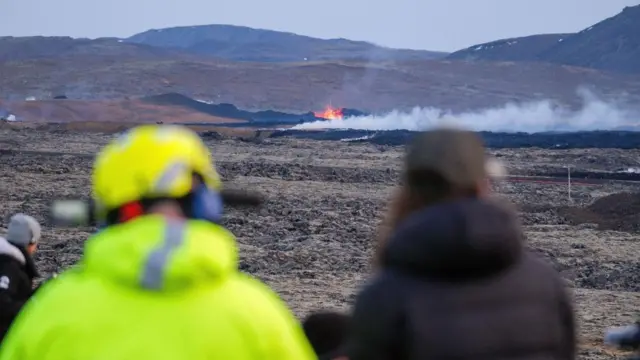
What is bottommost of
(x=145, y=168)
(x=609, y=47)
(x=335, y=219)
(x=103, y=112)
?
(x=335, y=219)

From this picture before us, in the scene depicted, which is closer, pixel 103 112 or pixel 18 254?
pixel 18 254

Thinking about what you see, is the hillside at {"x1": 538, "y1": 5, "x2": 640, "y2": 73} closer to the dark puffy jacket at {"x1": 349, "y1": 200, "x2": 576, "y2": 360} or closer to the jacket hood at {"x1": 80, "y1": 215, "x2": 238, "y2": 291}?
the dark puffy jacket at {"x1": 349, "y1": 200, "x2": 576, "y2": 360}

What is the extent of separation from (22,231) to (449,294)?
2.84 meters

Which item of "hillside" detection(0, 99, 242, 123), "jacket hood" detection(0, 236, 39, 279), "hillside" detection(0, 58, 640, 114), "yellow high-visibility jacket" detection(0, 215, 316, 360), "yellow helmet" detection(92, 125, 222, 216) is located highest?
"hillside" detection(0, 58, 640, 114)

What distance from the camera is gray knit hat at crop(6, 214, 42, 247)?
507 centimetres

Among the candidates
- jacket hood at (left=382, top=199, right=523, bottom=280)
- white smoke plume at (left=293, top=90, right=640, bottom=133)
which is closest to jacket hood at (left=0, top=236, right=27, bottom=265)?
jacket hood at (left=382, top=199, right=523, bottom=280)

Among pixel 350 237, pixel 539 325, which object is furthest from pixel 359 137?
pixel 539 325

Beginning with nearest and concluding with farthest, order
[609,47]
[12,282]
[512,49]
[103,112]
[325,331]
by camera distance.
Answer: [325,331]
[12,282]
[103,112]
[609,47]
[512,49]

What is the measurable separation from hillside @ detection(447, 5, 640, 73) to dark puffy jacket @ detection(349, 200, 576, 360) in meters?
137

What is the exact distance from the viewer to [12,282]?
16.2ft

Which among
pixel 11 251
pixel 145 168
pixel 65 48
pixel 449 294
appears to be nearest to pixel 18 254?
pixel 11 251

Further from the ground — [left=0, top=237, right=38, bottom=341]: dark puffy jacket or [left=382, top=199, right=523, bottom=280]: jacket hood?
[left=382, top=199, right=523, bottom=280]: jacket hood

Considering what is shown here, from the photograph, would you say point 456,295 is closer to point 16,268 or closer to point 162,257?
point 162,257

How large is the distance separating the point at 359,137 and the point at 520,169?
57.4 feet
